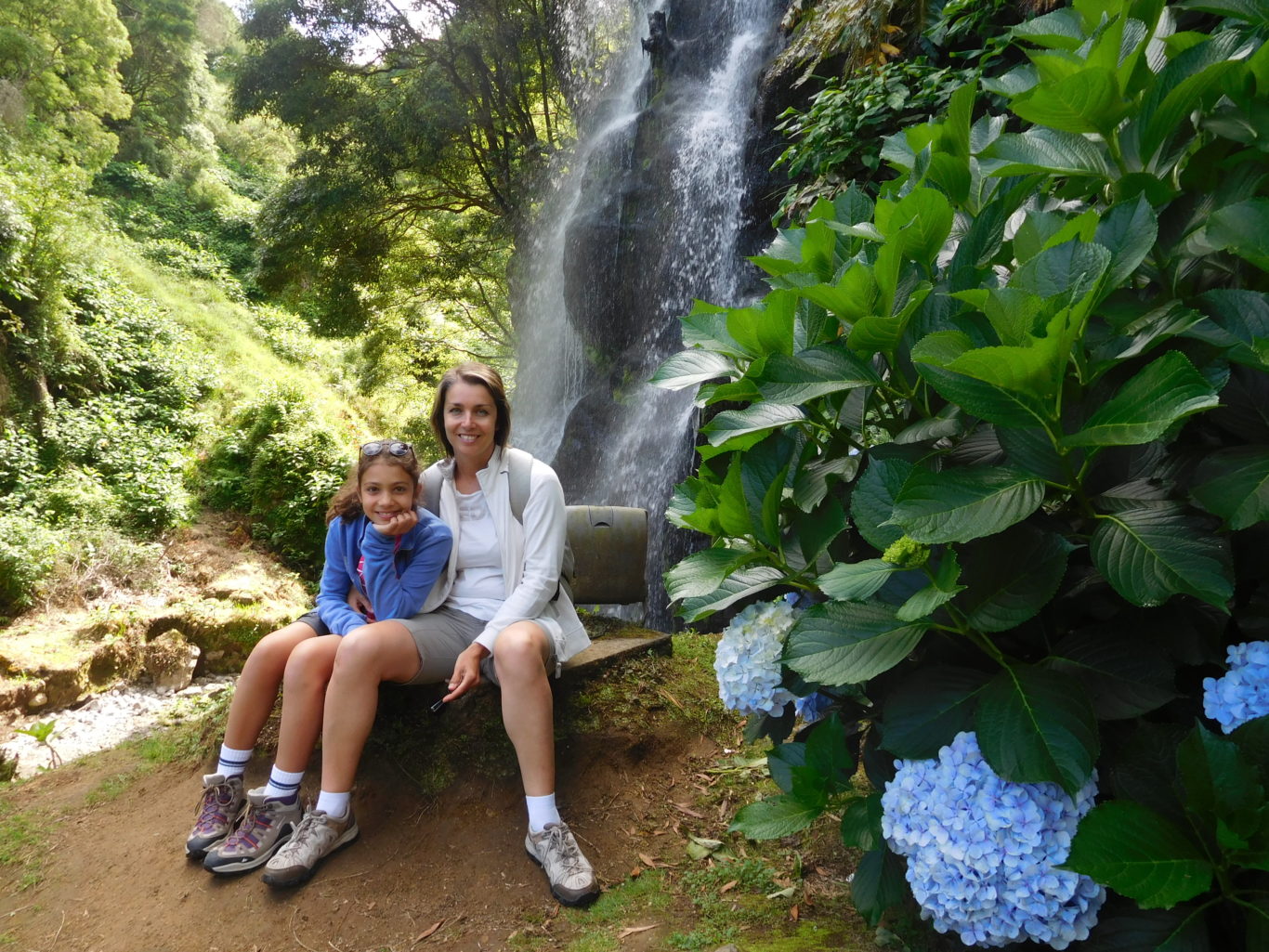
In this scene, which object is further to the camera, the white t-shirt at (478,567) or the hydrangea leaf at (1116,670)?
the white t-shirt at (478,567)

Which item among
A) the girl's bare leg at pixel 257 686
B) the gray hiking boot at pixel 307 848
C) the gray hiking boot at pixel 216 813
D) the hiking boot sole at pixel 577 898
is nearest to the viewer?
the hiking boot sole at pixel 577 898

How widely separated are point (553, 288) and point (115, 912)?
40.9ft

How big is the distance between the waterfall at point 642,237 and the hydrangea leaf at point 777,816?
6176mm

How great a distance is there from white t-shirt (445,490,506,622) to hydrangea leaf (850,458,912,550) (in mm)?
1883

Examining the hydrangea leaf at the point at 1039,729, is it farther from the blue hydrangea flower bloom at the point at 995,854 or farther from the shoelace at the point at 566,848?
the shoelace at the point at 566,848

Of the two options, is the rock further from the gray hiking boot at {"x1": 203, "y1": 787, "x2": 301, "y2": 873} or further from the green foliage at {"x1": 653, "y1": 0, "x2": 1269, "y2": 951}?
the green foliage at {"x1": 653, "y1": 0, "x2": 1269, "y2": 951}

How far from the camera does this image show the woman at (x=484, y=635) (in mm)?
2322

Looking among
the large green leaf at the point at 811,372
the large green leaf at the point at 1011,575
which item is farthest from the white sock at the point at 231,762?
the large green leaf at the point at 1011,575

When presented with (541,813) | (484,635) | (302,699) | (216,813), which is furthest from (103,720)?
(541,813)

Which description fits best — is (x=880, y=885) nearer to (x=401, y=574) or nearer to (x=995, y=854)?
(x=995, y=854)

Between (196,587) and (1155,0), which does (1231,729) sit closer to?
(1155,0)

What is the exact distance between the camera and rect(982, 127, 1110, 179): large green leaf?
44.2 inches

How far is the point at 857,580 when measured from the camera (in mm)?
980

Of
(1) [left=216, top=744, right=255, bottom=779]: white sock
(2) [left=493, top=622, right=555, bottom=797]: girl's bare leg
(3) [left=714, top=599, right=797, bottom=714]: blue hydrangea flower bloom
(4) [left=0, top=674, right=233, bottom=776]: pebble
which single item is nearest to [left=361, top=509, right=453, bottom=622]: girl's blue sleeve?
(2) [left=493, top=622, right=555, bottom=797]: girl's bare leg
